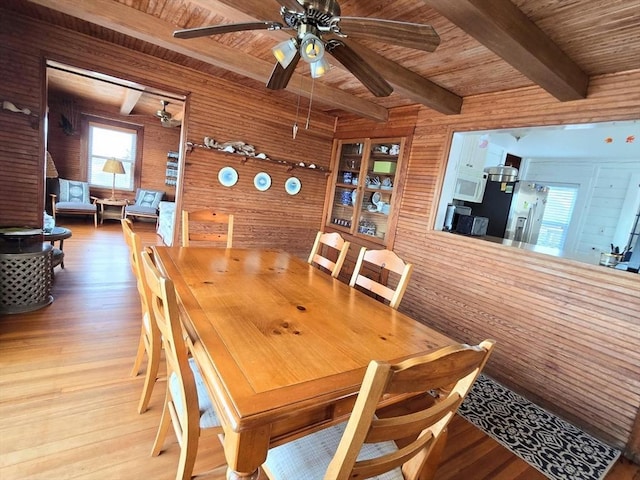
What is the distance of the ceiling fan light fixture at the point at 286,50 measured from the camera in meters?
1.45

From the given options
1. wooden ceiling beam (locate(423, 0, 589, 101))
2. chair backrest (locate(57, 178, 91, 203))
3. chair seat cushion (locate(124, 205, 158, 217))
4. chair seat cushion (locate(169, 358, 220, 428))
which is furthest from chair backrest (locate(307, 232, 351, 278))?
chair backrest (locate(57, 178, 91, 203))

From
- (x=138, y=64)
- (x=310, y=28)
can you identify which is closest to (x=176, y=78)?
(x=138, y=64)

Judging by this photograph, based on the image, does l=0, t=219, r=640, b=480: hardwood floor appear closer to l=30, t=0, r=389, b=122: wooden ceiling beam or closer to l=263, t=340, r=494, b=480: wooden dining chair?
l=263, t=340, r=494, b=480: wooden dining chair

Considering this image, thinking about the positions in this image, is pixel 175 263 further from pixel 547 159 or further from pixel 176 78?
pixel 547 159

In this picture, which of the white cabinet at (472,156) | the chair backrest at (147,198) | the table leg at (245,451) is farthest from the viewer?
the chair backrest at (147,198)

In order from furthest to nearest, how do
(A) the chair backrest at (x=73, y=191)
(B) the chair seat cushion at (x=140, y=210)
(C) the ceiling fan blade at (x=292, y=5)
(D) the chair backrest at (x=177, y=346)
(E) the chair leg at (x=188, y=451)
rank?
(B) the chair seat cushion at (x=140, y=210) < (A) the chair backrest at (x=73, y=191) < (C) the ceiling fan blade at (x=292, y=5) < (E) the chair leg at (x=188, y=451) < (D) the chair backrest at (x=177, y=346)

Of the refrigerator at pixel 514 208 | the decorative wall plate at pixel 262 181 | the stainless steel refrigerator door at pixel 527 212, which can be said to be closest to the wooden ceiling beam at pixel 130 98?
the decorative wall plate at pixel 262 181

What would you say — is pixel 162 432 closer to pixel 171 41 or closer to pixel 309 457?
pixel 309 457

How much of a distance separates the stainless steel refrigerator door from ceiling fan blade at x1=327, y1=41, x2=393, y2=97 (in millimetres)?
4169

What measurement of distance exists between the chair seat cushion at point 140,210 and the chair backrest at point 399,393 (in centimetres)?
685

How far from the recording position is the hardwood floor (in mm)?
1354

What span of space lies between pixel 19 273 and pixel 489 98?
422 centimetres

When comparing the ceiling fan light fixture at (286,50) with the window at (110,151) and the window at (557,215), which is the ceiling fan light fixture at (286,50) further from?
the window at (110,151)

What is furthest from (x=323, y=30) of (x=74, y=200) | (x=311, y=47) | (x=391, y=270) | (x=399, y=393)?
(x=74, y=200)
